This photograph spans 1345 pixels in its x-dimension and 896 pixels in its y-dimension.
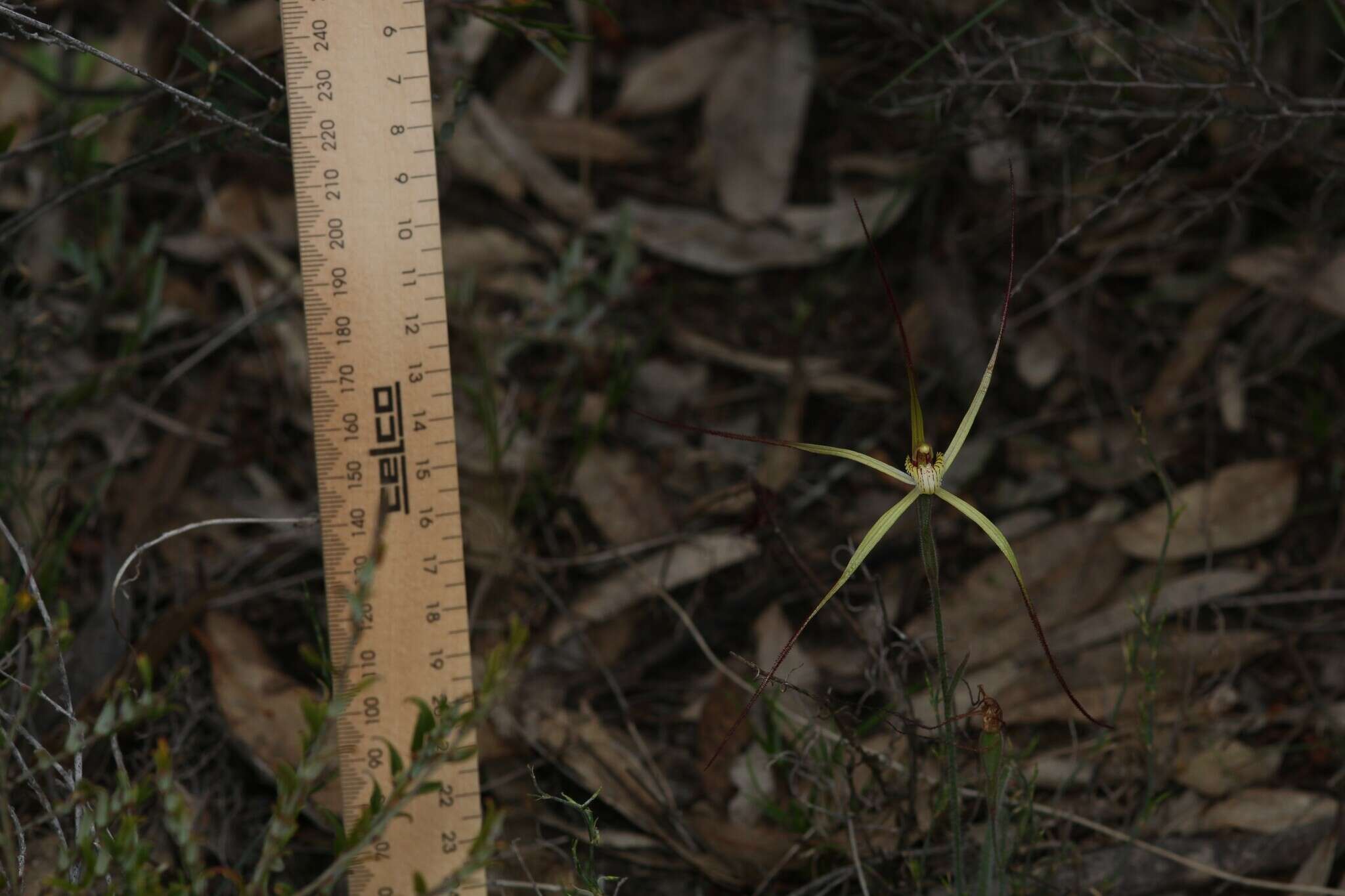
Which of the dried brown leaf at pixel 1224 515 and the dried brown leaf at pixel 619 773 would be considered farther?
the dried brown leaf at pixel 1224 515

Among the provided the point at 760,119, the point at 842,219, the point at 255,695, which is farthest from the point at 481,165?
the point at 255,695

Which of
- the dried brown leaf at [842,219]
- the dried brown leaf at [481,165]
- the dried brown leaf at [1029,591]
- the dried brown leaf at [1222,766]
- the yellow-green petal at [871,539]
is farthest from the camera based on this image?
the dried brown leaf at [481,165]

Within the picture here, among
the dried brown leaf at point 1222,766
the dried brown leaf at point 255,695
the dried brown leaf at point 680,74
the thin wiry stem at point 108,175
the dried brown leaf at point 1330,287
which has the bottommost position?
the dried brown leaf at point 1222,766

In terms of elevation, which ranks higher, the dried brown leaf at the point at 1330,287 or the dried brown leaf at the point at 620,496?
the dried brown leaf at the point at 1330,287

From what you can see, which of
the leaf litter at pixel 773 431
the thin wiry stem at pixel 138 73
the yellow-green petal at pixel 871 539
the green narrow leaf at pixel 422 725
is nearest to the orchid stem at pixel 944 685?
the yellow-green petal at pixel 871 539

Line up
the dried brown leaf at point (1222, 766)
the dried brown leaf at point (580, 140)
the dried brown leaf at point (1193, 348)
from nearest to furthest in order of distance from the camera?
the dried brown leaf at point (1222, 766)
the dried brown leaf at point (1193, 348)
the dried brown leaf at point (580, 140)

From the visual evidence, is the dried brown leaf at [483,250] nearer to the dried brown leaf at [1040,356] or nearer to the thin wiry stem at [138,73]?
the thin wiry stem at [138,73]

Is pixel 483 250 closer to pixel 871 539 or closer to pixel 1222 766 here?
pixel 871 539
